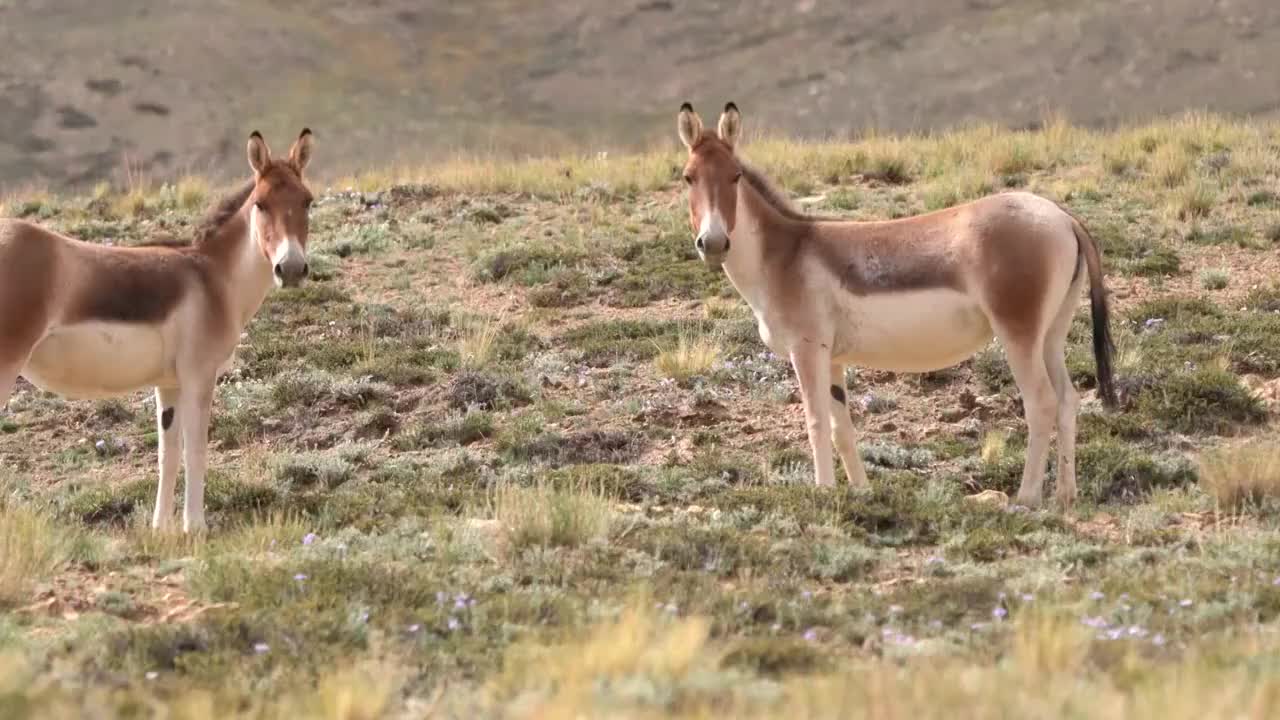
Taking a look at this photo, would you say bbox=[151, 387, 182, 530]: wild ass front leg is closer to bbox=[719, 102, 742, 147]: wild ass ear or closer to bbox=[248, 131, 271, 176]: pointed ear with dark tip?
bbox=[248, 131, 271, 176]: pointed ear with dark tip

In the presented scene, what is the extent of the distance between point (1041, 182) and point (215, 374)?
13.2 m

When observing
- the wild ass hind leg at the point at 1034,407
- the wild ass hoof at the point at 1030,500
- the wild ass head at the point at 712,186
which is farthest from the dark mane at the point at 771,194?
the wild ass hoof at the point at 1030,500

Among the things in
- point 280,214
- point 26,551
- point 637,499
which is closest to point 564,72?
point 637,499

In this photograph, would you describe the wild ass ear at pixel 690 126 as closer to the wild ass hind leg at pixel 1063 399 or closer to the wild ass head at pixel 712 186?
the wild ass head at pixel 712 186

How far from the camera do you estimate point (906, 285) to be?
464 inches

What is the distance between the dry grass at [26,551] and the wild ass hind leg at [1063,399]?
6.11 m

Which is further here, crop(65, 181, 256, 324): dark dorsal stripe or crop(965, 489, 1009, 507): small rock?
crop(965, 489, 1009, 507): small rock

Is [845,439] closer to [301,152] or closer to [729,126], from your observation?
[729,126]

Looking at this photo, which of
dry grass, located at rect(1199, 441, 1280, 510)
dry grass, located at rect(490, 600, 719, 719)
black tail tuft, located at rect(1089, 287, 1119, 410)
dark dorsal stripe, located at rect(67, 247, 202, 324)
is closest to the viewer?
dry grass, located at rect(490, 600, 719, 719)

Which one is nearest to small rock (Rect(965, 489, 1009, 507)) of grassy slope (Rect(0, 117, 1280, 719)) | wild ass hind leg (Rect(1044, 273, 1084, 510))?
grassy slope (Rect(0, 117, 1280, 719))

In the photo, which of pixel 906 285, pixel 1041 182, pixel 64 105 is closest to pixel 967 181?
pixel 1041 182

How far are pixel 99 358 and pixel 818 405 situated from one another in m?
4.57

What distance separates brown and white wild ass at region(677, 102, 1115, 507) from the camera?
38.0 ft

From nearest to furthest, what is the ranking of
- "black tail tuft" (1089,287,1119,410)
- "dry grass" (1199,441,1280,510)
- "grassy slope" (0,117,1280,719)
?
"grassy slope" (0,117,1280,719) → "dry grass" (1199,441,1280,510) → "black tail tuft" (1089,287,1119,410)
